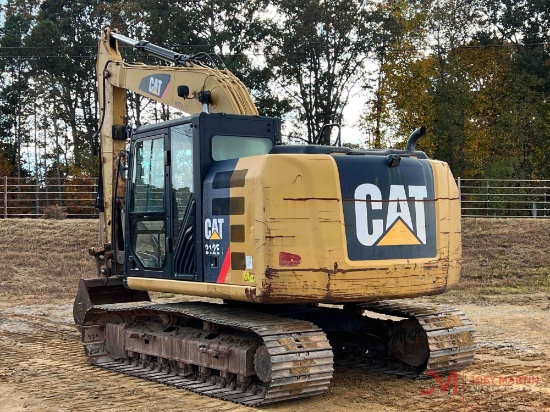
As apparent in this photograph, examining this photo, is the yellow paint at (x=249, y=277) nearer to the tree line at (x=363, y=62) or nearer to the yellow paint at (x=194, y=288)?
the yellow paint at (x=194, y=288)

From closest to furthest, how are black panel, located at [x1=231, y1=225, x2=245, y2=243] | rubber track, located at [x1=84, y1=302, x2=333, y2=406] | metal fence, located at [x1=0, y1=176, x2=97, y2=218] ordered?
1. rubber track, located at [x1=84, y1=302, x2=333, y2=406]
2. black panel, located at [x1=231, y1=225, x2=245, y2=243]
3. metal fence, located at [x1=0, y1=176, x2=97, y2=218]

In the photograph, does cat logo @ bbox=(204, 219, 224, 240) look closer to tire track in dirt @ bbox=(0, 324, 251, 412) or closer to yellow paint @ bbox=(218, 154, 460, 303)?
yellow paint @ bbox=(218, 154, 460, 303)

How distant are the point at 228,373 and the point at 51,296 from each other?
33.7 feet

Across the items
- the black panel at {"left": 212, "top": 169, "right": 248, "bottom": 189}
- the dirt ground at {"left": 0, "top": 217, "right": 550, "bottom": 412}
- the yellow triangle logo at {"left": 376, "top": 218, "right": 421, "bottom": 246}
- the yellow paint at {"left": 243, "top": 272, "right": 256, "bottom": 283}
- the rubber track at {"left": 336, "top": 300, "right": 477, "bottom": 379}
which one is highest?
the black panel at {"left": 212, "top": 169, "right": 248, "bottom": 189}

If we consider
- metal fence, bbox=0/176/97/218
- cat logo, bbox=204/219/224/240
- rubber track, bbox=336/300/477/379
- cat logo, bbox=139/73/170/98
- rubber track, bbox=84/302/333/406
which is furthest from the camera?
metal fence, bbox=0/176/97/218

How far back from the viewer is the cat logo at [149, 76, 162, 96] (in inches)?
429

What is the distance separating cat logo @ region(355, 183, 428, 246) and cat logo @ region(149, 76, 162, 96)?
A: 146 inches

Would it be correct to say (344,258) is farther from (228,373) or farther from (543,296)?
(543,296)

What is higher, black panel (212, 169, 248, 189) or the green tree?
the green tree

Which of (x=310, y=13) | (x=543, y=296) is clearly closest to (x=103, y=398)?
(x=543, y=296)

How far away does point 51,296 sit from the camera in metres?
18.0

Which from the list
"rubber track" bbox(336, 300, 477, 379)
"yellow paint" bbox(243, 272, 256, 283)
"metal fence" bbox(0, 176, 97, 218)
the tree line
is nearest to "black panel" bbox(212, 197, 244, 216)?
"yellow paint" bbox(243, 272, 256, 283)

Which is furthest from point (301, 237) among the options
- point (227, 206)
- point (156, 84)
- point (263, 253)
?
point (156, 84)

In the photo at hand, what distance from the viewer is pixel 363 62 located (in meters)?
39.7
